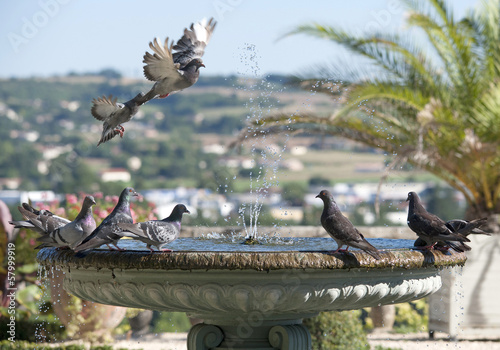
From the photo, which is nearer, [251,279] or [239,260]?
[239,260]

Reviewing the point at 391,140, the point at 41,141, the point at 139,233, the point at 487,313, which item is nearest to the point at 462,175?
the point at 391,140

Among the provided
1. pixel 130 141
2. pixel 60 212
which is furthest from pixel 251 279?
pixel 130 141

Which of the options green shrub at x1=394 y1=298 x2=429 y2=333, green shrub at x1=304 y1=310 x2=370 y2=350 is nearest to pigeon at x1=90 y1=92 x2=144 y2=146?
green shrub at x1=304 y1=310 x2=370 y2=350

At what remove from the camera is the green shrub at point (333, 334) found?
21.4 feet

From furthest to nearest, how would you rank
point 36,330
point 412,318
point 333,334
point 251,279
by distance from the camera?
point 412,318 < point 36,330 < point 333,334 < point 251,279

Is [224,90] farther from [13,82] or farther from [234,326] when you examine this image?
[234,326]

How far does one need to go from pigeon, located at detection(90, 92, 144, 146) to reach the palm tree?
17.1ft

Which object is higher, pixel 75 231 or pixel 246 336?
pixel 75 231

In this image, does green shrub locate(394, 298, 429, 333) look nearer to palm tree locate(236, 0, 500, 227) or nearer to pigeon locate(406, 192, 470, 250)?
palm tree locate(236, 0, 500, 227)

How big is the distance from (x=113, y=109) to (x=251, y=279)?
120cm

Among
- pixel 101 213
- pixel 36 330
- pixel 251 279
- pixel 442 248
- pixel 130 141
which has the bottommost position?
pixel 36 330

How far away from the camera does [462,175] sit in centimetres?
912

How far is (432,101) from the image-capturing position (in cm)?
907

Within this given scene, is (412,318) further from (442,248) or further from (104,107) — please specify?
(104,107)
